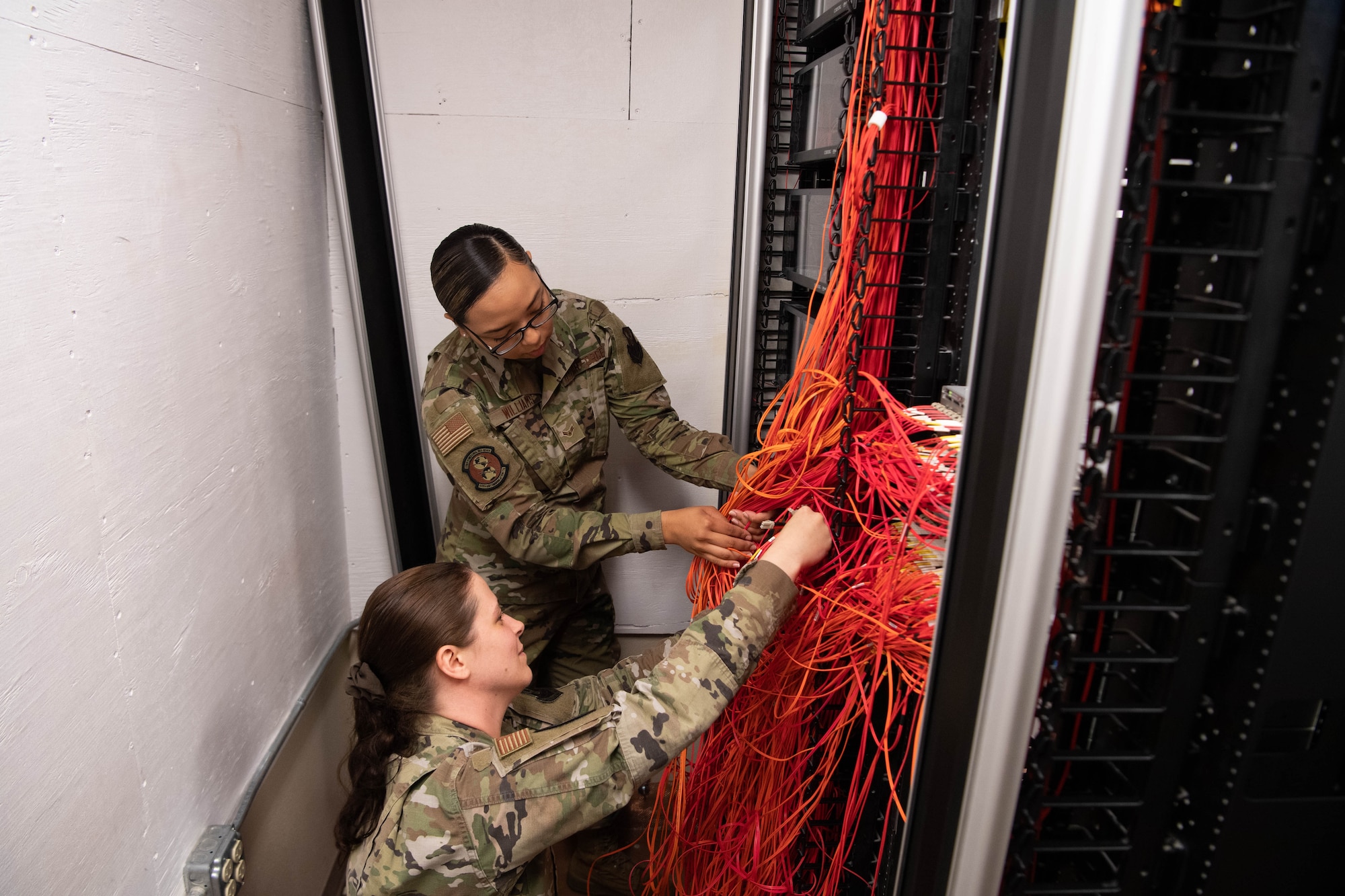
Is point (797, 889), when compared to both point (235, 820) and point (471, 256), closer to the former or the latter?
point (235, 820)

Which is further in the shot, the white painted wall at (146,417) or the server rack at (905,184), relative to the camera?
the server rack at (905,184)

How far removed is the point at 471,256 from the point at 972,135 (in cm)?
97

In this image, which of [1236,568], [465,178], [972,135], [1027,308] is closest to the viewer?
[1027,308]

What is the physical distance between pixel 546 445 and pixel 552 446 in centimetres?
2

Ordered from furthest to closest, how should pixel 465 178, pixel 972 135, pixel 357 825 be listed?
pixel 465 178
pixel 972 135
pixel 357 825

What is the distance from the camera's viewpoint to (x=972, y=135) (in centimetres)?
139

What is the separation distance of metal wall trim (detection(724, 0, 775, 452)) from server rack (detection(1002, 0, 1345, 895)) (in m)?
1.36

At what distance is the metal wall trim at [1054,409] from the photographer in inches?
26.0

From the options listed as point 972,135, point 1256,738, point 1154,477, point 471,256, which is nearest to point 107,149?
point 471,256

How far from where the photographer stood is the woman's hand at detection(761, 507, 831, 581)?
4.30ft

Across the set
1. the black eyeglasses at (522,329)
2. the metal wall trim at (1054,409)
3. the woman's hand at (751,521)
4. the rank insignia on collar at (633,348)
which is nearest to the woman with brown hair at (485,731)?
the woman's hand at (751,521)

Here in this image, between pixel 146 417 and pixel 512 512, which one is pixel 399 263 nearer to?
pixel 512 512

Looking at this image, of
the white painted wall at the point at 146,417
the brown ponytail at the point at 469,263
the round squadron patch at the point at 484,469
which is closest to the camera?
the white painted wall at the point at 146,417

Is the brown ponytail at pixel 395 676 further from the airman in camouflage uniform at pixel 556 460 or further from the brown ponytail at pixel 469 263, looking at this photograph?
the brown ponytail at pixel 469 263
